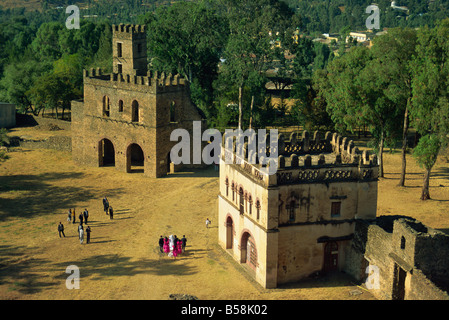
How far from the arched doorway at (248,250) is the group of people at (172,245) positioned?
4656 mm

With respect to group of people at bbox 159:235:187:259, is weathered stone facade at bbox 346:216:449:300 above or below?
above

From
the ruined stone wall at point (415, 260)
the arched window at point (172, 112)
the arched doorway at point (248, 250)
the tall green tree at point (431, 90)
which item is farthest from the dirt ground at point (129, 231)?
the arched window at point (172, 112)

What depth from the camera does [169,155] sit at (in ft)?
216

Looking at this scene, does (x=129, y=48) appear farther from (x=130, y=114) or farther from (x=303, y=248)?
(x=303, y=248)

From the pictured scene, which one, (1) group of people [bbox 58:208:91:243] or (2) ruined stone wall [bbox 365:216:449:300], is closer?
(2) ruined stone wall [bbox 365:216:449:300]

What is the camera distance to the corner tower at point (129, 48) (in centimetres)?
6994

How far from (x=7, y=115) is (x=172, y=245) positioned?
1945 inches

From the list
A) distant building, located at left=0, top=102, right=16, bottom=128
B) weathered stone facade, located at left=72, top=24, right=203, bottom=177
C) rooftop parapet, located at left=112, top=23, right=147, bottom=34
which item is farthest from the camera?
distant building, located at left=0, top=102, right=16, bottom=128

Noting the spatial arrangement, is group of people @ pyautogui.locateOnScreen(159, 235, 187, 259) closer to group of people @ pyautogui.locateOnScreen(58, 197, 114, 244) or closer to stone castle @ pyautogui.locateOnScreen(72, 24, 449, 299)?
stone castle @ pyautogui.locateOnScreen(72, 24, 449, 299)

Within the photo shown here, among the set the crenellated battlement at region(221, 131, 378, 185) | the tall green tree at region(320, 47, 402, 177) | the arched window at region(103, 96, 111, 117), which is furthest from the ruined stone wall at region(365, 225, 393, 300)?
the arched window at region(103, 96, 111, 117)

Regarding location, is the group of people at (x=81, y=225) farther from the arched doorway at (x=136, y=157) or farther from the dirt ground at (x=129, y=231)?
the arched doorway at (x=136, y=157)

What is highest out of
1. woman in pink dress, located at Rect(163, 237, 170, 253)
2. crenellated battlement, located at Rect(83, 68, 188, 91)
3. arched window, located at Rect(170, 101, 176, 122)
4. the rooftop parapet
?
the rooftop parapet

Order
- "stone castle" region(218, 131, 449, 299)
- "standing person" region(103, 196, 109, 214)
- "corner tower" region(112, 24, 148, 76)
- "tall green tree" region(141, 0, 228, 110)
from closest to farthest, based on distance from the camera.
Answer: "stone castle" region(218, 131, 449, 299) → "standing person" region(103, 196, 109, 214) → "corner tower" region(112, 24, 148, 76) → "tall green tree" region(141, 0, 228, 110)

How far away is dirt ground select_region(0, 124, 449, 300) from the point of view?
4056 centimetres
